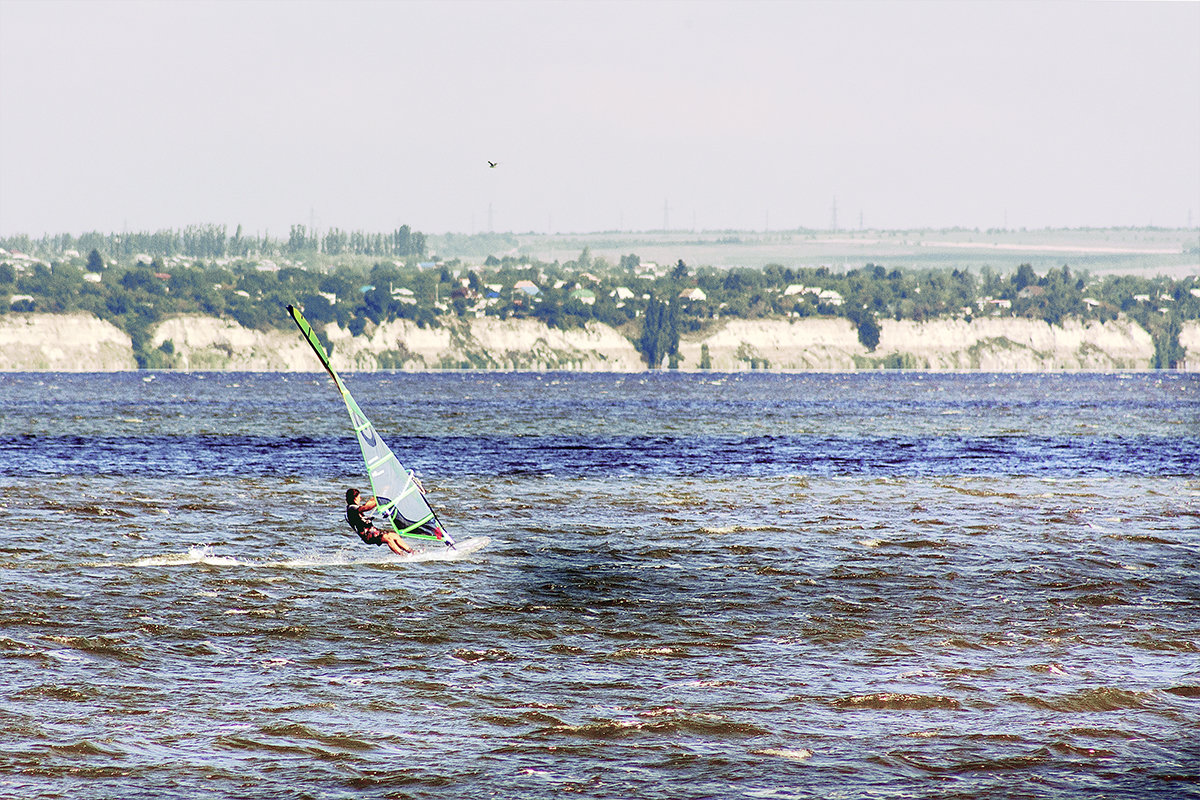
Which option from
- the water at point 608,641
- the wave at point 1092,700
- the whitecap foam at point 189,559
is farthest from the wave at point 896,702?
the whitecap foam at point 189,559

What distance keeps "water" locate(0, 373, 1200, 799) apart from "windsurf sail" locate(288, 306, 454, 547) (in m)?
1.05

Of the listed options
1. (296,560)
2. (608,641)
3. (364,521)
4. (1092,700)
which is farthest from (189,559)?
(1092,700)

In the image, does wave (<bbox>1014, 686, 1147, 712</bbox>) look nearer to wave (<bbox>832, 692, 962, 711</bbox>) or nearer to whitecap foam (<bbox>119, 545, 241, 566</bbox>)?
wave (<bbox>832, 692, 962, 711</bbox>)

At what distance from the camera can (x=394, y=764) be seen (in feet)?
61.3

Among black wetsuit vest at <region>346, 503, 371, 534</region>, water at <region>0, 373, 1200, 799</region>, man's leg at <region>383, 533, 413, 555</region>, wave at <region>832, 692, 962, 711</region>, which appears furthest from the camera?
man's leg at <region>383, 533, 413, 555</region>

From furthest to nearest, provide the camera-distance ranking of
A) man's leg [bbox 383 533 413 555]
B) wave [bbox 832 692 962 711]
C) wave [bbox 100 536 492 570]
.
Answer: man's leg [bbox 383 533 413 555], wave [bbox 100 536 492 570], wave [bbox 832 692 962 711]

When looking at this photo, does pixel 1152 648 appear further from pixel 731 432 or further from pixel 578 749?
pixel 731 432

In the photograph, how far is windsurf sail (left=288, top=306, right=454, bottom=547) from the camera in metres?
35.5

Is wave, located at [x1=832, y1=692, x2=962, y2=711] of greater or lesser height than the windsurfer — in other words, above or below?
below

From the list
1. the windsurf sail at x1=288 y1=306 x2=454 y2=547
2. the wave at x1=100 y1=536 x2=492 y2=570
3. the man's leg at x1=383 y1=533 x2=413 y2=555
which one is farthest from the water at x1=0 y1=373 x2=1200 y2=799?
the windsurf sail at x1=288 y1=306 x2=454 y2=547

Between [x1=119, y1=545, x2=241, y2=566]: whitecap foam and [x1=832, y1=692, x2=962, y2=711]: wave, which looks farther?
[x1=119, y1=545, x2=241, y2=566]: whitecap foam

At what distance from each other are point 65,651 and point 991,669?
17068 mm

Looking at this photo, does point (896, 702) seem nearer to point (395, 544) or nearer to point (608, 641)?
point (608, 641)

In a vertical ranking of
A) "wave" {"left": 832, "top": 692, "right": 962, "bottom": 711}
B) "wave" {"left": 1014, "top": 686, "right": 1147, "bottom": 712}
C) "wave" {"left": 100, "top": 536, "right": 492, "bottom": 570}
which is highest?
"wave" {"left": 832, "top": 692, "right": 962, "bottom": 711}
